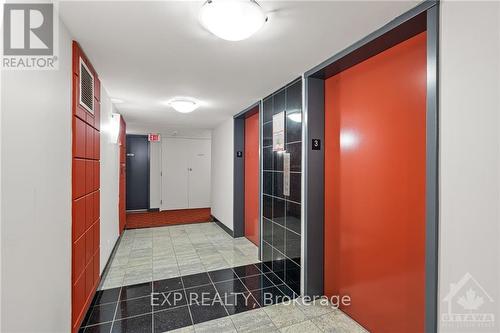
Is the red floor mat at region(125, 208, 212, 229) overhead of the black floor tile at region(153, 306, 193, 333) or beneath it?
beneath

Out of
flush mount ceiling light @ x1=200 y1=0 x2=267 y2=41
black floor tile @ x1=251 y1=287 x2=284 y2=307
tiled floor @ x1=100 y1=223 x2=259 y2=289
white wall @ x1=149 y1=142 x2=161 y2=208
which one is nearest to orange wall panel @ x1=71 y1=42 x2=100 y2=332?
tiled floor @ x1=100 y1=223 x2=259 y2=289

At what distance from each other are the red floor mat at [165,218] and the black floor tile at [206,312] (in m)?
3.65

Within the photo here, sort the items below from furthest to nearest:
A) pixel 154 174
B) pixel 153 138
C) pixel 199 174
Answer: pixel 199 174, pixel 154 174, pixel 153 138

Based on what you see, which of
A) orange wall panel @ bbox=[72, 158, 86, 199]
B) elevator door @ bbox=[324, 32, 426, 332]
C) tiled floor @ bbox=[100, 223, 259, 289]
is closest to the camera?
elevator door @ bbox=[324, 32, 426, 332]

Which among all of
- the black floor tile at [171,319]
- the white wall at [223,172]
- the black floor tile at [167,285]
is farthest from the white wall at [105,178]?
the white wall at [223,172]

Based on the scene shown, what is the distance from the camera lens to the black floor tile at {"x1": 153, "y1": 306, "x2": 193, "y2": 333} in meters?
2.06

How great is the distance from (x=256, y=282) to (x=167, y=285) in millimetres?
1047

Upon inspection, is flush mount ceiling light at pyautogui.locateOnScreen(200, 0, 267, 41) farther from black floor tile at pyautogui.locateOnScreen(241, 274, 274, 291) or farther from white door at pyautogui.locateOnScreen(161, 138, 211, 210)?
white door at pyautogui.locateOnScreen(161, 138, 211, 210)

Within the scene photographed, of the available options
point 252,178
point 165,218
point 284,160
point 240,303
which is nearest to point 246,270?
point 240,303

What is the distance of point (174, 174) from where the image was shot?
7586 mm

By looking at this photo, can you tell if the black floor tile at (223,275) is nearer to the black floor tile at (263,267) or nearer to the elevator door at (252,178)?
the black floor tile at (263,267)

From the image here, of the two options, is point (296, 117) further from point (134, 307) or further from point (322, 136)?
point (134, 307)

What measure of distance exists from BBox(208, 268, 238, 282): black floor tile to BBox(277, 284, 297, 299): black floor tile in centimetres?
60

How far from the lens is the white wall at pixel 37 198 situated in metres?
1.05
